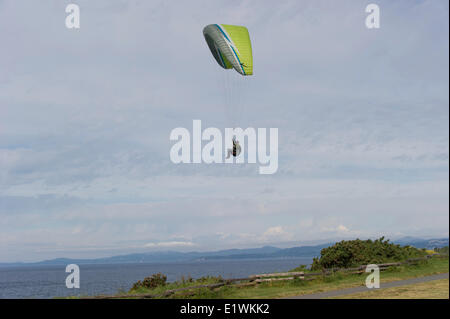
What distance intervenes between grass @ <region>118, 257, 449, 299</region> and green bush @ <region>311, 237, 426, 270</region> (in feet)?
5.27

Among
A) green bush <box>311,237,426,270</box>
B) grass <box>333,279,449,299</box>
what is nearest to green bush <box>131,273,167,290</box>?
grass <box>333,279,449,299</box>

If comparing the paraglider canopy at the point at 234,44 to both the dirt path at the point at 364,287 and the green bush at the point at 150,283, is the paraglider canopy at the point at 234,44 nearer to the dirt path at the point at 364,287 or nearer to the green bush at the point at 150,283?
the dirt path at the point at 364,287

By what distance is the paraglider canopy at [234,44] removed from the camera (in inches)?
795

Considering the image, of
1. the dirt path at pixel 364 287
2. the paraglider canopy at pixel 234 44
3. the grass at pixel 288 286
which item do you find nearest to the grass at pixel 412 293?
the dirt path at pixel 364 287

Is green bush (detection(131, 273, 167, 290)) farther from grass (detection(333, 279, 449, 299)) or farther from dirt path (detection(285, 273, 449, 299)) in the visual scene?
grass (detection(333, 279, 449, 299))

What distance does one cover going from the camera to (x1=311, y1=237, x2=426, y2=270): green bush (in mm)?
24656

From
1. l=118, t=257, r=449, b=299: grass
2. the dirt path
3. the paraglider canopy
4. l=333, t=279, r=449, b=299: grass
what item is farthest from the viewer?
the paraglider canopy

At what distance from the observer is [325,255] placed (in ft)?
82.9

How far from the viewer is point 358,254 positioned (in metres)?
25.1

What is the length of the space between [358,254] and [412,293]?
31.1 feet

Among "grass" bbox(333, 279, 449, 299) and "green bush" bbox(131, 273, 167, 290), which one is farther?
"green bush" bbox(131, 273, 167, 290)
